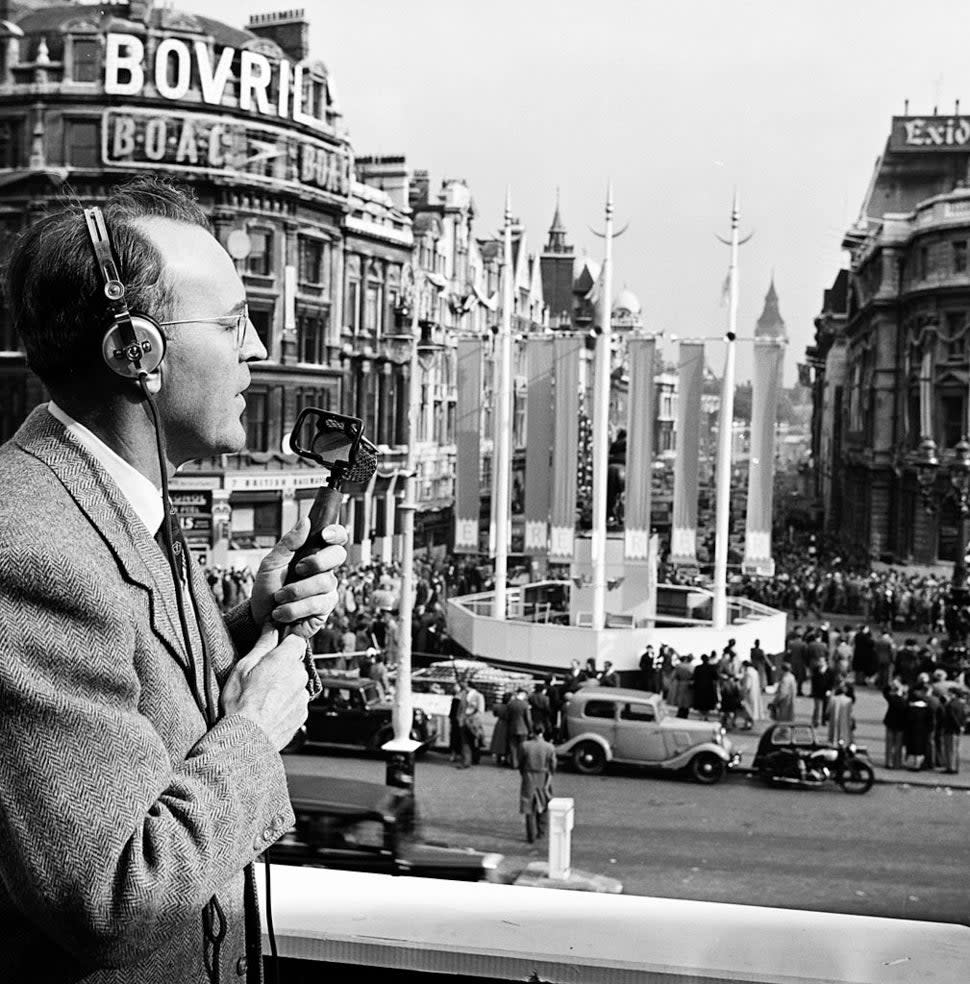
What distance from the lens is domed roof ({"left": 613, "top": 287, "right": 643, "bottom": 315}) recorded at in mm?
63250

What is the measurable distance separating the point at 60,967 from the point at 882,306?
151ft

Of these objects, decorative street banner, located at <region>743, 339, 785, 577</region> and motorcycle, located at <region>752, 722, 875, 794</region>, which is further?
decorative street banner, located at <region>743, 339, 785, 577</region>

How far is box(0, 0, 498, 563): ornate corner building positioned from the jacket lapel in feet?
87.5

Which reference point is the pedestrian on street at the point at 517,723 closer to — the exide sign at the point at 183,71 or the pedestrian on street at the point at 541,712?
the pedestrian on street at the point at 541,712

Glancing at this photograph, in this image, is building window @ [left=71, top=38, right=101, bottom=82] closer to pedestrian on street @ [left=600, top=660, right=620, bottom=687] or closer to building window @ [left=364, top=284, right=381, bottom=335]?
building window @ [left=364, top=284, right=381, bottom=335]

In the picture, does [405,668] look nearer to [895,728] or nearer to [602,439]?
[895,728]

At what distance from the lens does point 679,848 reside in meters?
13.1

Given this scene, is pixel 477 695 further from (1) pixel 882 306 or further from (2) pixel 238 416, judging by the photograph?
(1) pixel 882 306

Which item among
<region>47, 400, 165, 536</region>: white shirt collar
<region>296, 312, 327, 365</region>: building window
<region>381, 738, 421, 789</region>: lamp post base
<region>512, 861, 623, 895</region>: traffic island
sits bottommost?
<region>512, 861, 623, 895</region>: traffic island

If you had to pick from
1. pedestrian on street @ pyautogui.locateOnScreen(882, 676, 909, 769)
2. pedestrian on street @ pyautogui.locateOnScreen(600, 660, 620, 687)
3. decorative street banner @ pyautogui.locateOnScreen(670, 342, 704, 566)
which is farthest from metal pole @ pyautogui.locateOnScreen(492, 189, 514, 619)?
pedestrian on street @ pyautogui.locateOnScreen(882, 676, 909, 769)

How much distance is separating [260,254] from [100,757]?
32.2 meters

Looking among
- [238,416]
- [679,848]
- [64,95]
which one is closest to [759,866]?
[679,848]

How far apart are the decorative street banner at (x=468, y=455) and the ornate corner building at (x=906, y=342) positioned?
673 inches

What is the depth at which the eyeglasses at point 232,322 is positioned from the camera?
6.10ft
